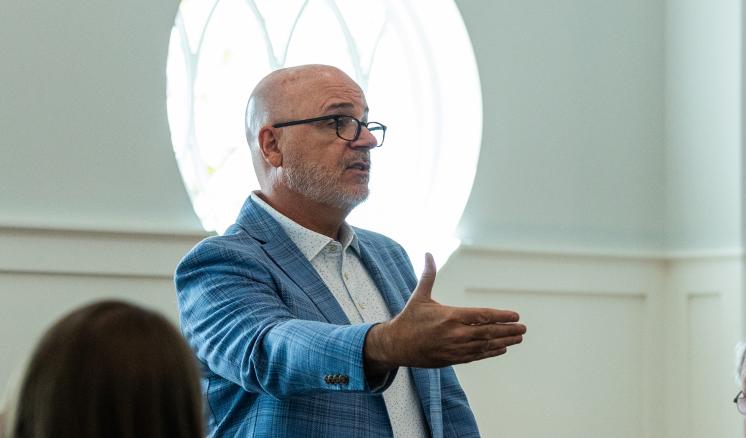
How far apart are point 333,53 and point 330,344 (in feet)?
7.95

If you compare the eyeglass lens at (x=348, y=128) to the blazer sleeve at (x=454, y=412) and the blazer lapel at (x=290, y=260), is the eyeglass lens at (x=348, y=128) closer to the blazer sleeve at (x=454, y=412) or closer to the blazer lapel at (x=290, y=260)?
the blazer lapel at (x=290, y=260)

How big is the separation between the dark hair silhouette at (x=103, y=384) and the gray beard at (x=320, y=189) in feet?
4.67

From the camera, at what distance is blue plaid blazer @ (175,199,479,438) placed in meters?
1.84

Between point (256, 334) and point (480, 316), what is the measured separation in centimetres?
44

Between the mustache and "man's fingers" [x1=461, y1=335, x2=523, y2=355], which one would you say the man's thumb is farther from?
the mustache

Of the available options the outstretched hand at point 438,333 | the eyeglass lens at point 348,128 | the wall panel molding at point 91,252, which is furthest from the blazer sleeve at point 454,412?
the wall panel molding at point 91,252

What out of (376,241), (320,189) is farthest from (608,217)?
(320,189)

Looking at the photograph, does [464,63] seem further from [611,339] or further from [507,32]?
[611,339]

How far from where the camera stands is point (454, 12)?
4066 millimetres

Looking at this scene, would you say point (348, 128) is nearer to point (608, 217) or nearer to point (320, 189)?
point (320, 189)

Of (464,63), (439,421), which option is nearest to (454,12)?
(464,63)

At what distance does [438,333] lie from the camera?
1.69 m

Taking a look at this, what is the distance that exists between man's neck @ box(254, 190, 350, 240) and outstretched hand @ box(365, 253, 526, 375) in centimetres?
68

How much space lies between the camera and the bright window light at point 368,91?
12.2 ft
